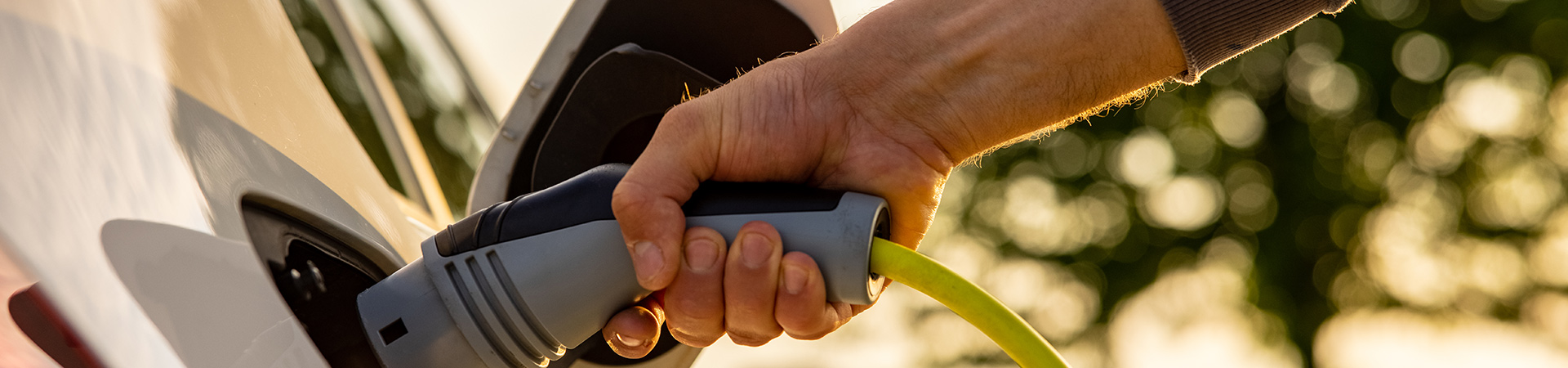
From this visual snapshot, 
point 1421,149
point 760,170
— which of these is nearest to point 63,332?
point 760,170

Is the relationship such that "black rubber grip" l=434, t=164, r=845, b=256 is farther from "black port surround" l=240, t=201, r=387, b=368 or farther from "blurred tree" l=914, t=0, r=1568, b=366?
"blurred tree" l=914, t=0, r=1568, b=366

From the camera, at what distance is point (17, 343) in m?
0.41

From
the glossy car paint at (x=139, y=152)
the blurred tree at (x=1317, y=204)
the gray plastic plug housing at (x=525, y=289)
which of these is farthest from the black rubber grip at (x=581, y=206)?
the blurred tree at (x=1317, y=204)

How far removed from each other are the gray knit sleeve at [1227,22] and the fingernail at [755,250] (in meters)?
0.62

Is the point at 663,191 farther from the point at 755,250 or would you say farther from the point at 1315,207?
the point at 1315,207

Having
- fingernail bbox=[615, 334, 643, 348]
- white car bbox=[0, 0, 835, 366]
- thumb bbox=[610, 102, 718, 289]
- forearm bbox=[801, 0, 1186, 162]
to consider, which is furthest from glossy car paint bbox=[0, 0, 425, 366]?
forearm bbox=[801, 0, 1186, 162]

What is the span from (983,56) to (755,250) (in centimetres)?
43

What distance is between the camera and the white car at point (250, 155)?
44 cm

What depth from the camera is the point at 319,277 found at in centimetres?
75

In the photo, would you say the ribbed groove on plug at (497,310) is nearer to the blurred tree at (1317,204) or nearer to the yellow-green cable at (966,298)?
the yellow-green cable at (966,298)

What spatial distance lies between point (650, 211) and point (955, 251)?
733 cm

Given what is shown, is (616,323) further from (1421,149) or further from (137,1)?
(1421,149)

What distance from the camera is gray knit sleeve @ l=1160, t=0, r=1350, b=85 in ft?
4.01

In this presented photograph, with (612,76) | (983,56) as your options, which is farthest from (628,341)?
(983,56)
